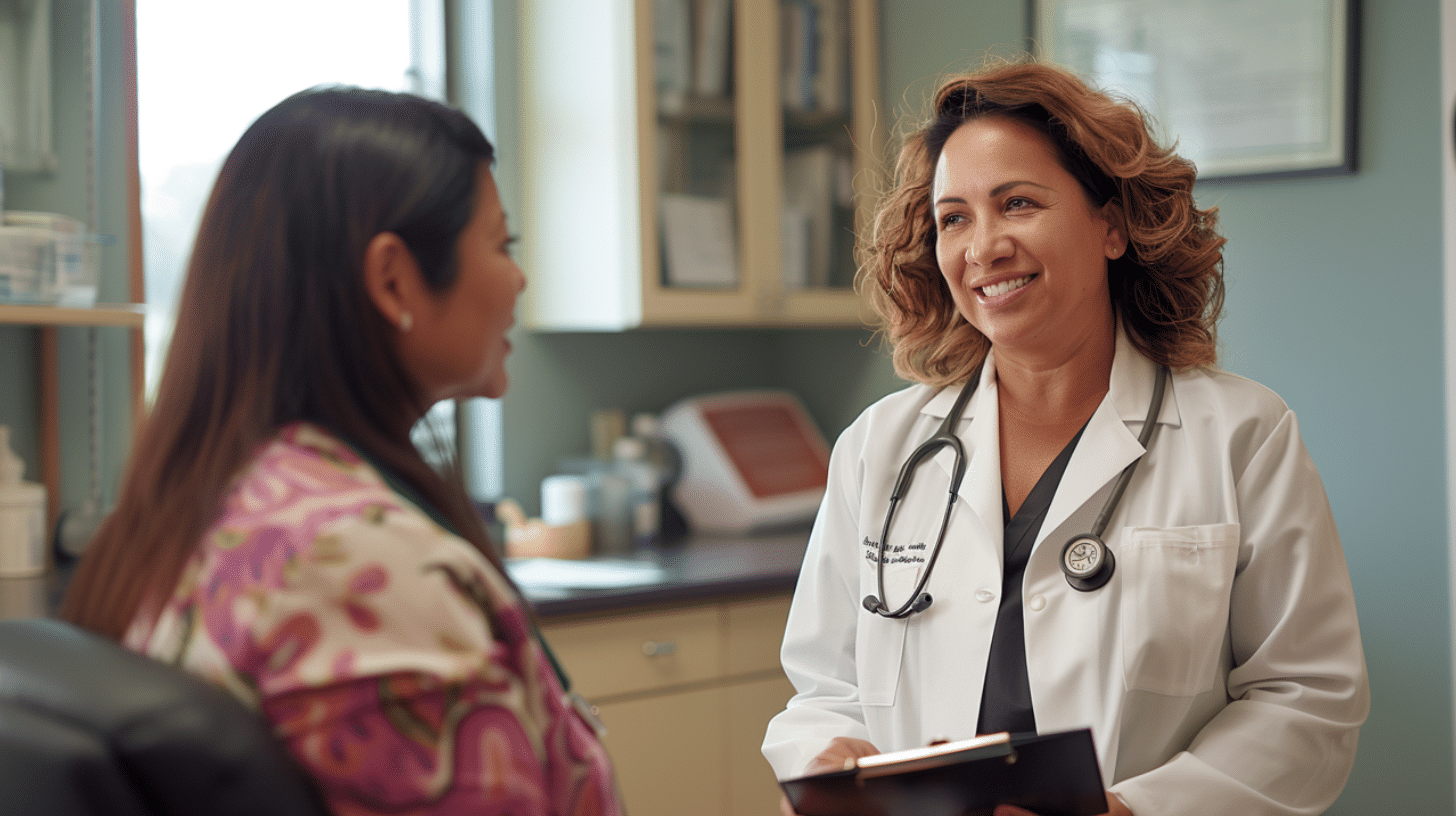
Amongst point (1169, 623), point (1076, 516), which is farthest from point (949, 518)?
point (1169, 623)

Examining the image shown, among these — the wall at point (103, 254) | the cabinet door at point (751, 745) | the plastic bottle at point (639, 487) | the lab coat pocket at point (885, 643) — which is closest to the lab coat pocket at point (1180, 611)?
the lab coat pocket at point (885, 643)

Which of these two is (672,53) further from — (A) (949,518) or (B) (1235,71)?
(A) (949,518)

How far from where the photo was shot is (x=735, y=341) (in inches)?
130

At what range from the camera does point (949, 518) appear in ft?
4.62

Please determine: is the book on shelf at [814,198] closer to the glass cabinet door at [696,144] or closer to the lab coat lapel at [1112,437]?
the glass cabinet door at [696,144]

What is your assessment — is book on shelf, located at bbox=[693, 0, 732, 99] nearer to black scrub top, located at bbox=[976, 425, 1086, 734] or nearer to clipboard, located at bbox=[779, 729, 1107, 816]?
black scrub top, located at bbox=[976, 425, 1086, 734]

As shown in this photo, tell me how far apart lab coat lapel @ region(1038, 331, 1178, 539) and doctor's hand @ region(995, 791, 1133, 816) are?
0.29 meters

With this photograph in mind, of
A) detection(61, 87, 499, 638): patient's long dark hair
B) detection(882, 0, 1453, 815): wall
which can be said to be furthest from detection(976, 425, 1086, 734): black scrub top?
detection(882, 0, 1453, 815): wall

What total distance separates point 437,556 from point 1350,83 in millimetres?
2104

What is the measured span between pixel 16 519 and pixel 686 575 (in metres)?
1.25

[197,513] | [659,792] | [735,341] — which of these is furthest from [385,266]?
[735,341]

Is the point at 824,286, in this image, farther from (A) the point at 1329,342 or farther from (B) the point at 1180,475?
(B) the point at 1180,475

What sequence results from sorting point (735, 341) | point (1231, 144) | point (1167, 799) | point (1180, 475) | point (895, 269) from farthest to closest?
point (735, 341), point (1231, 144), point (895, 269), point (1180, 475), point (1167, 799)

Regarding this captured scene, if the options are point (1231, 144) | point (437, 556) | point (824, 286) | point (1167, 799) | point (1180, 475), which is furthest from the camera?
point (824, 286)
